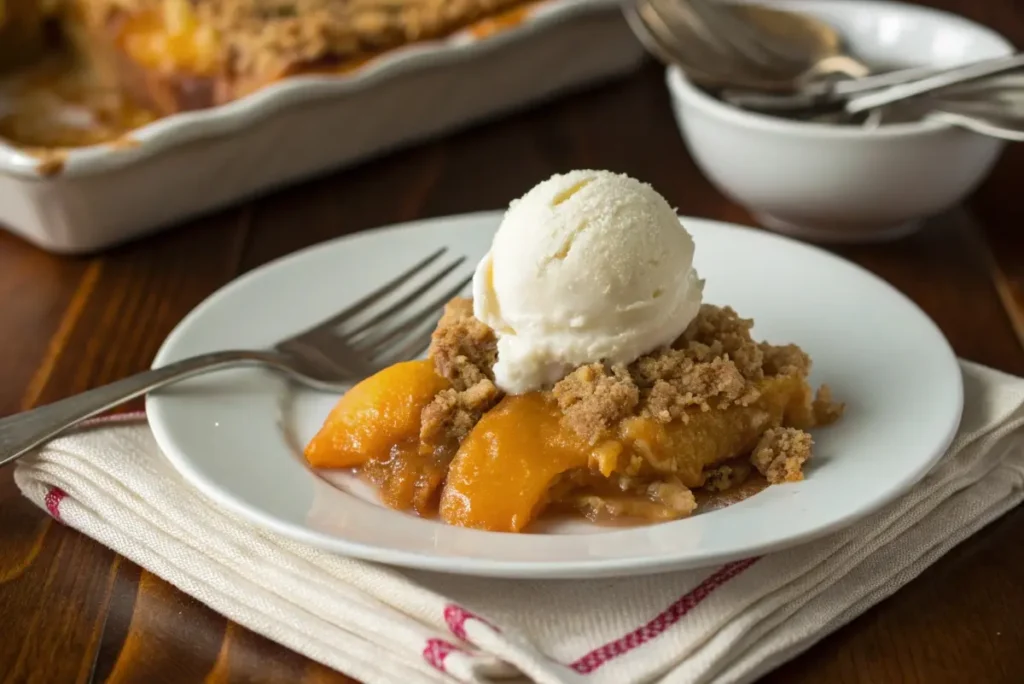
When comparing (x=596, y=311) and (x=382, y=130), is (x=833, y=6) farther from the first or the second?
(x=596, y=311)

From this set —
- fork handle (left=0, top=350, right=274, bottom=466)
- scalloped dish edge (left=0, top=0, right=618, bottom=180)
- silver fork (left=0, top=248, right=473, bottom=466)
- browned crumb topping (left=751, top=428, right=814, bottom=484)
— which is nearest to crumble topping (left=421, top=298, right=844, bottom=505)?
browned crumb topping (left=751, top=428, right=814, bottom=484)

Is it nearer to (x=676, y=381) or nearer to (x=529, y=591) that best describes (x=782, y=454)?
(x=676, y=381)

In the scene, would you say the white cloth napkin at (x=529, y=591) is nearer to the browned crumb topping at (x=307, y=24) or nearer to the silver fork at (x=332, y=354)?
the silver fork at (x=332, y=354)

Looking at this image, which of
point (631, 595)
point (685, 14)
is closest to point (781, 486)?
point (631, 595)

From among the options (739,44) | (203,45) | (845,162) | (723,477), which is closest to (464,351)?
(723,477)

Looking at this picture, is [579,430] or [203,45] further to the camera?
[203,45]

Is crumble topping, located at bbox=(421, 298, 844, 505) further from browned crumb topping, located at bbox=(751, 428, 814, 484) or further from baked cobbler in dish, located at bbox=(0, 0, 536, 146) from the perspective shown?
baked cobbler in dish, located at bbox=(0, 0, 536, 146)

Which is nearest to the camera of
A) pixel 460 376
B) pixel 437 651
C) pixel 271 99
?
A: pixel 437 651
